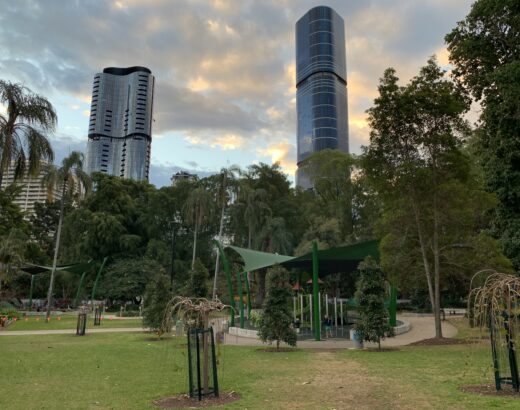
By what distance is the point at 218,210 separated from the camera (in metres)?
46.3

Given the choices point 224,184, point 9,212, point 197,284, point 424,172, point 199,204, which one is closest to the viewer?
point 424,172

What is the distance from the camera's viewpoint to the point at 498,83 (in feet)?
47.4

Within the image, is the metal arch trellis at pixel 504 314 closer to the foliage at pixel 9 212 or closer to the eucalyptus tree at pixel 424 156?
the eucalyptus tree at pixel 424 156

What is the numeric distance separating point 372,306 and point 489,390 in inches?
255

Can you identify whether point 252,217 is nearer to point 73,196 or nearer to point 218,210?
point 218,210

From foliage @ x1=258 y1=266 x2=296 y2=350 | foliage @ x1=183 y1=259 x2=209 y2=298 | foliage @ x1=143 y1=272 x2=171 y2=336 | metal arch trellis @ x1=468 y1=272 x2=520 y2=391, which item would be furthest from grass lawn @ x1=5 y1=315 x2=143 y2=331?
metal arch trellis @ x1=468 y1=272 x2=520 y2=391

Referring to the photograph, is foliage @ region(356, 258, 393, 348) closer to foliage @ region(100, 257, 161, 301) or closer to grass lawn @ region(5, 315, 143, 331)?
grass lawn @ region(5, 315, 143, 331)

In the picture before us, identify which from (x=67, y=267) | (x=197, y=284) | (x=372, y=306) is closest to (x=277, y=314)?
(x=372, y=306)

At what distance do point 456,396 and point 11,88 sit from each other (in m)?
14.9

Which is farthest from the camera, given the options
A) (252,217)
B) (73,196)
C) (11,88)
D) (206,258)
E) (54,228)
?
(54,228)

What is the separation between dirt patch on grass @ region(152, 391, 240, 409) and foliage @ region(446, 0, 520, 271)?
501 inches

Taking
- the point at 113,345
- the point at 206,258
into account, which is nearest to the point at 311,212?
the point at 206,258

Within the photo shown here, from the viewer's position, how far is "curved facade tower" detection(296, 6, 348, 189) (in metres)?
114

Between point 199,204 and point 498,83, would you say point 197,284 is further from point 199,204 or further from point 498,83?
point 199,204
